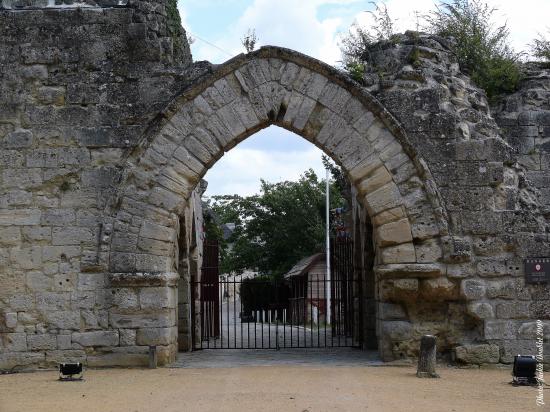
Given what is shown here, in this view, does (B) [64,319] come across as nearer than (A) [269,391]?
No

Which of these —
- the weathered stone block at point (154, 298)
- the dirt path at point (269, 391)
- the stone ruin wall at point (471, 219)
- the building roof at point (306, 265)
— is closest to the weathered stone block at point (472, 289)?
the stone ruin wall at point (471, 219)

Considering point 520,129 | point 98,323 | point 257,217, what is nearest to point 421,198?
point 520,129

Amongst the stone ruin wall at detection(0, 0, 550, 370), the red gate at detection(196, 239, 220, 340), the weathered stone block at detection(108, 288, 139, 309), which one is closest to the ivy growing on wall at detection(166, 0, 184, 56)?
the stone ruin wall at detection(0, 0, 550, 370)

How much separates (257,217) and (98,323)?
72.2 ft

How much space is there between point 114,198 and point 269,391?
3.37 m

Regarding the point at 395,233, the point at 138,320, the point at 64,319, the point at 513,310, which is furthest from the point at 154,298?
the point at 513,310

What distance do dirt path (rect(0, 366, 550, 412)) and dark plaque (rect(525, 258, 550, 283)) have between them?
118 cm

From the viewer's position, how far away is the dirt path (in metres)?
6.81

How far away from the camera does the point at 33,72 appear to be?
390 inches

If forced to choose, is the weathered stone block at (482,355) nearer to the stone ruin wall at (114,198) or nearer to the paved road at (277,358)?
the stone ruin wall at (114,198)

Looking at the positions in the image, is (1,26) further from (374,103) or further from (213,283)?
(213,283)

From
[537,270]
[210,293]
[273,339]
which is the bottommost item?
[273,339]

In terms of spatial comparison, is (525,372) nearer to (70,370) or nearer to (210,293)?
(70,370)

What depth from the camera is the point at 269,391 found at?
25.0 feet
